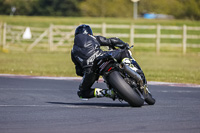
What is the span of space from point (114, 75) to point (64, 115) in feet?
3.95

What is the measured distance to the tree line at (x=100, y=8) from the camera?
72.6 m

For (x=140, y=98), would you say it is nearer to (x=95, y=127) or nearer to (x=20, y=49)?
(x=95, y=127)

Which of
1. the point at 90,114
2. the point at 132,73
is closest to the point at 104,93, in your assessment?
the point at 132,73

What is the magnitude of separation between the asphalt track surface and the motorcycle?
9.5 inches

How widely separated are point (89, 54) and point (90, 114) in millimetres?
1432

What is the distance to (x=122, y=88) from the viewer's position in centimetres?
890

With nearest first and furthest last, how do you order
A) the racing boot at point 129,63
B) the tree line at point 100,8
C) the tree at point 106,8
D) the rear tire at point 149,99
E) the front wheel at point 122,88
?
the front wheel at point 122,88 → the racing boot at point 129,63 → the rear tire at point 149,99 → the tree line at point 100,8 → the tree at point 106,8

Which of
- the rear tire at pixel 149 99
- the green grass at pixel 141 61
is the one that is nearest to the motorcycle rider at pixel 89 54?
the rear tire at pixel 149 99

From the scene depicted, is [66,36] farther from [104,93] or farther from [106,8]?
[106,8]

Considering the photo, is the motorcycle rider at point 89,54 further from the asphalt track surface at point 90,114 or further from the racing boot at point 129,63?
the asphalt track surface at point 90,114

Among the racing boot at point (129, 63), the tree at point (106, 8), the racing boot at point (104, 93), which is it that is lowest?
the racing boot at point (104, 93)

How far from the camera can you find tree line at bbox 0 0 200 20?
7262 cm

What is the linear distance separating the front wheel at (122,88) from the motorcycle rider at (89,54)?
413 millimetres

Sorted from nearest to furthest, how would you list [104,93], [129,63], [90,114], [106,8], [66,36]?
[90,114]
[129,63]
[104,93]
[66,36]
[106,8]
